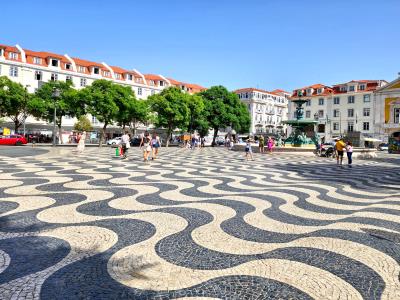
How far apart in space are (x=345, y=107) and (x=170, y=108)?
4226 cm

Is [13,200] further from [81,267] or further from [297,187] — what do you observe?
[297,187]

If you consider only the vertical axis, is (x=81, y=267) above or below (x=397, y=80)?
below

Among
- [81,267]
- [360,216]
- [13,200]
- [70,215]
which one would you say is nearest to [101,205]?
[70,215]

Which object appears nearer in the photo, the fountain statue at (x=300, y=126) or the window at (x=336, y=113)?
the fountain statue at (x=300, y=126)

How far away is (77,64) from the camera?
60906 millimetres

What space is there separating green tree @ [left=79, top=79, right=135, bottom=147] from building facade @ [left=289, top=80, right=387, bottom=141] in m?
38.4

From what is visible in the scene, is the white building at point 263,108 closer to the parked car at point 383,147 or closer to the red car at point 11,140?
the parked car at point 383,147

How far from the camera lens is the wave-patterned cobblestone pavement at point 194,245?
2.95 meters

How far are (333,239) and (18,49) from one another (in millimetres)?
62781

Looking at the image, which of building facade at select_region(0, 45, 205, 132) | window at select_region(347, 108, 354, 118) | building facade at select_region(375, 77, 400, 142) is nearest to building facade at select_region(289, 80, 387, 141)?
window at select_region(347, 108, 354, 118)

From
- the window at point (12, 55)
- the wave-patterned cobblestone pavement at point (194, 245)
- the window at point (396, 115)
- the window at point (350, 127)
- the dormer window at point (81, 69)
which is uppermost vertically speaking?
the window at point (12, 55)

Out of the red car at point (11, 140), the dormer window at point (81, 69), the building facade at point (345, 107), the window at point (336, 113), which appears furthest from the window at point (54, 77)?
the window at point (336, 113)

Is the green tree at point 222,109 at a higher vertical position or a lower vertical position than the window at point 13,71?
lower

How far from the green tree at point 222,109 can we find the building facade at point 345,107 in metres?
16.9
